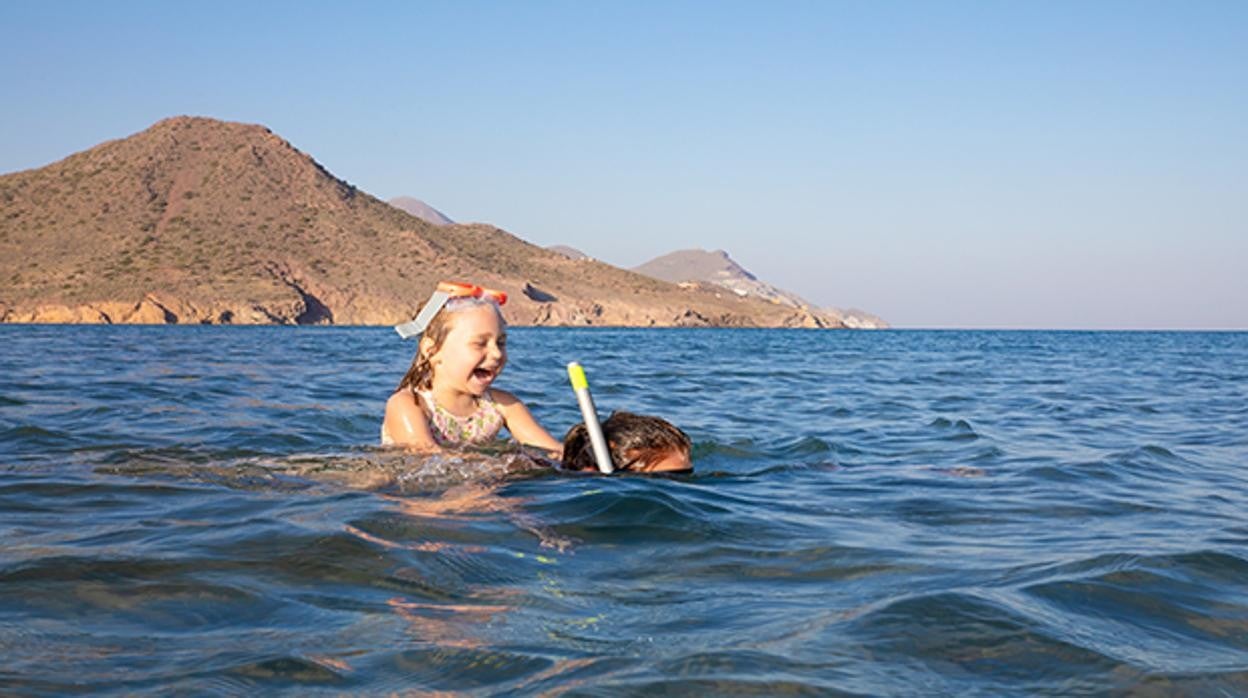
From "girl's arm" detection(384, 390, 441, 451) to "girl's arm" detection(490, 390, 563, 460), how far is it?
0.65 m

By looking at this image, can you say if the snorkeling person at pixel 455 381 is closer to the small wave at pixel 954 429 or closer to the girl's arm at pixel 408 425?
the girl's arm at pixel 408 425

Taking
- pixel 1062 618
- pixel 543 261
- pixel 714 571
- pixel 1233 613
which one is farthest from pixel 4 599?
→ pixel 543 261

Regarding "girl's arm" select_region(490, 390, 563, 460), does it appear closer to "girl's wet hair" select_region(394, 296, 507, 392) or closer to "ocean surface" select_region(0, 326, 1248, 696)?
"girl's wet hair" select_region(394, 296, 507, 392)

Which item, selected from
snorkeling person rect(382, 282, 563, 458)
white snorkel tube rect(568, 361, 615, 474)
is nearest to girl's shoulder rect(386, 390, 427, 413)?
snorkeling person rect(382, 282, 563, 458)

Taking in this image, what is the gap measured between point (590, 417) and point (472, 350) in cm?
144

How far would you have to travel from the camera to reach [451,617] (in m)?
3.10

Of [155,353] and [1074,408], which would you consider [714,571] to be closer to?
[1074,408]

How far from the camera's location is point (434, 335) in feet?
21.4

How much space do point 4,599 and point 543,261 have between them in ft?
437

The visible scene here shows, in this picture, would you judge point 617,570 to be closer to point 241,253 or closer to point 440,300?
point 440,300

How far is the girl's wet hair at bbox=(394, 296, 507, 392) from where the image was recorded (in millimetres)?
6426

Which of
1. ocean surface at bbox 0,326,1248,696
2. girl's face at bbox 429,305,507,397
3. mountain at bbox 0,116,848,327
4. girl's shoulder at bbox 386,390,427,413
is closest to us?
ocean surface at bbox 0,326,1248,696

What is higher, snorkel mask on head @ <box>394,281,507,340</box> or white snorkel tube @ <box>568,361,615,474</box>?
snorkel mask on head @ <box>394,281,507,340</box>

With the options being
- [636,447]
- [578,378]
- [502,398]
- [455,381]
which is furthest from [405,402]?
[578,378]
